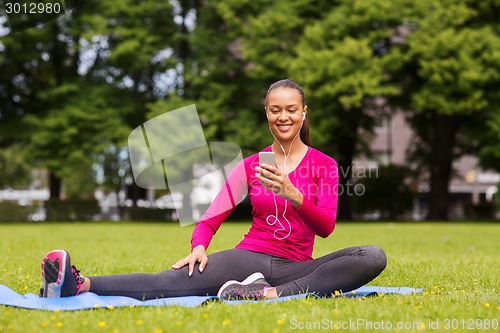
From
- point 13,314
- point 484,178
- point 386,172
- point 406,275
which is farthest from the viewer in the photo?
point 484,178

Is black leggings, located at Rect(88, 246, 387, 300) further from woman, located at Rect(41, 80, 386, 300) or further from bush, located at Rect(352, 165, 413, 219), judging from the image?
bush, located at Rect(352, 165, 413, 219)

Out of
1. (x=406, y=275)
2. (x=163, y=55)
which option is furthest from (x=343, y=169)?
(x=406, y=275)

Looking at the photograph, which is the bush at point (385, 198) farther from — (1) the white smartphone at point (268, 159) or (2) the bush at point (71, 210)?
(1) the white smartphone at point (268, 159)

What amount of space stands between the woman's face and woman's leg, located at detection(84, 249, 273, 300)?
1030mm

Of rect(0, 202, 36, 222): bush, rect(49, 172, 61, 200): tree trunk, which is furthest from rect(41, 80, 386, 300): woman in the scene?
rect(49, 172, 61, 200): tree trunk

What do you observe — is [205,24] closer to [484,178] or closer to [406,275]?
[406,275]

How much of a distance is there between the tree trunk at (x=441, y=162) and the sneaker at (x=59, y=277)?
27.5 metres

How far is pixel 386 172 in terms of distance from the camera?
1517 inches

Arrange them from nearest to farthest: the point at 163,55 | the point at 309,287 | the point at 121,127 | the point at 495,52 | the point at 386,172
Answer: the point at 309,287 → the point at 495,52 → the point at 121,127 → the point at 163,55 → the point at 386,172

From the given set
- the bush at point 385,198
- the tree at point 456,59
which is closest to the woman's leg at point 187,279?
the tree at point 456,59

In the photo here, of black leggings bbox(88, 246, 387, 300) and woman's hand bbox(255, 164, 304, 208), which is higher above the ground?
woman's hand bbox(255, 164, 304, 208)

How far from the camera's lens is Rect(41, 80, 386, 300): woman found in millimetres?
5211

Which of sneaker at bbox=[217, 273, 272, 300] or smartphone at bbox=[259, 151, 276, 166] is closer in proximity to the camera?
smartphone at bbox=[259, 151, 276, 166]

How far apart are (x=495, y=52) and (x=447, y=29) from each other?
85.4 inches
